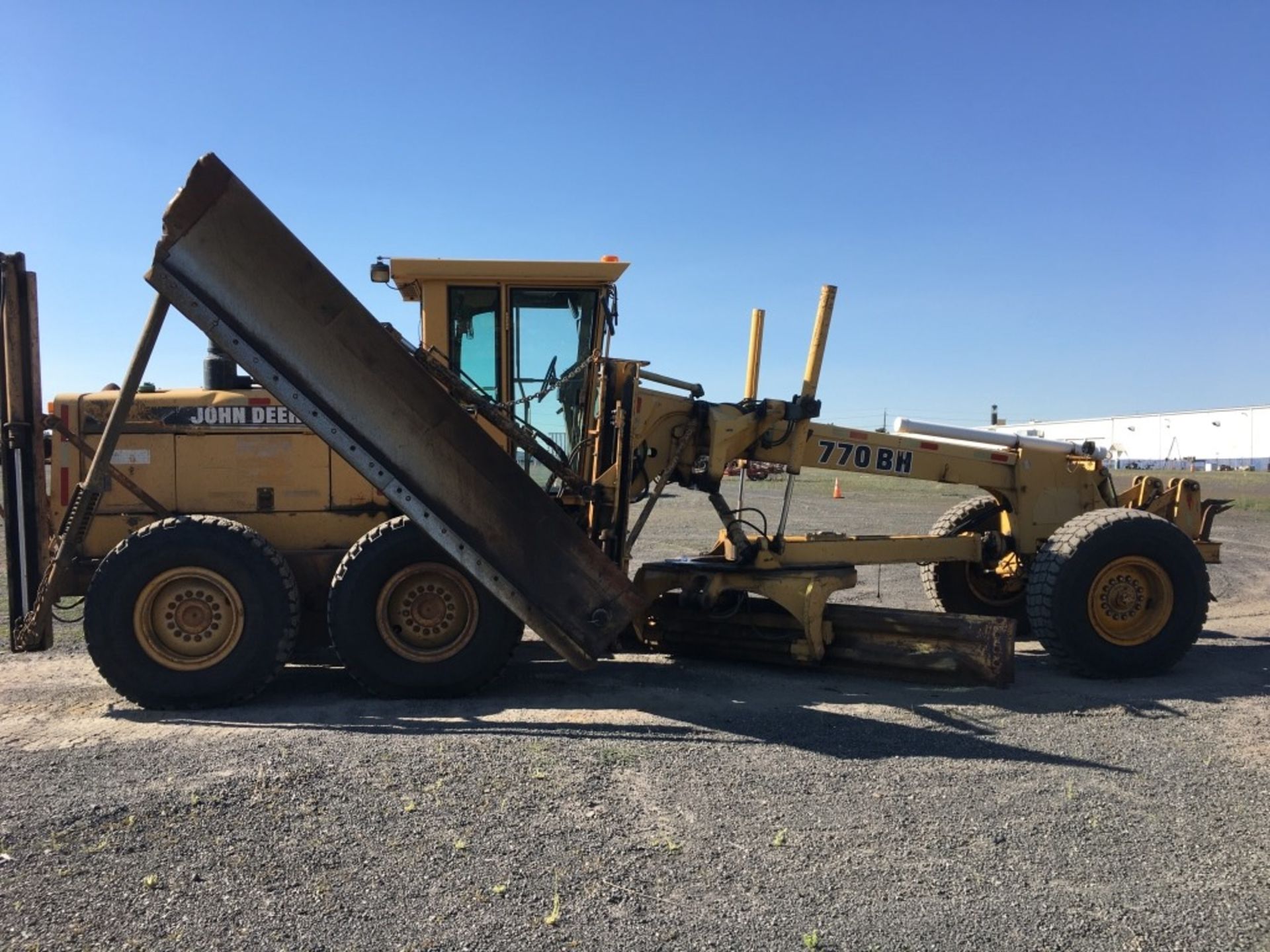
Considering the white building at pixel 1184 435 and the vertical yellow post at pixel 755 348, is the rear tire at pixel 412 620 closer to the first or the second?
the vertical yellow post at pixel 755 348

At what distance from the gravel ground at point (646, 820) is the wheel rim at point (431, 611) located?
1.28 ft

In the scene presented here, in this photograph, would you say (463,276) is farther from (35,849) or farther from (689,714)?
(35,849)

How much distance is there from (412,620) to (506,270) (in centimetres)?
249

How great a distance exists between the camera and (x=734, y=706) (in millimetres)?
6121

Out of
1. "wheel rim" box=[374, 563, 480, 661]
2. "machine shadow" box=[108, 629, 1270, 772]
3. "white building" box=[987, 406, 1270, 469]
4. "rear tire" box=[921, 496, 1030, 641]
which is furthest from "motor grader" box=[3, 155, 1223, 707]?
"white building" box=[987, 406, 1270, 469]

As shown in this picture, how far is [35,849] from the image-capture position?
3.88 metres

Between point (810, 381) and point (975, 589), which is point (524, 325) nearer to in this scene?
point (810, 381)

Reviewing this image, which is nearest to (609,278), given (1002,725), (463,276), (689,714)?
(463,276)

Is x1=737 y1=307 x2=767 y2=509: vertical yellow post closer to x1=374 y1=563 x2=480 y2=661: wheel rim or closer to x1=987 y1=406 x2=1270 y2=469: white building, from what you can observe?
x1=374 y1=563 x2=480 y2=661: wheel rim

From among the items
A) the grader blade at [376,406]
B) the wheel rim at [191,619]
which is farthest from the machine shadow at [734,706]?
the grader blade at [376,406]

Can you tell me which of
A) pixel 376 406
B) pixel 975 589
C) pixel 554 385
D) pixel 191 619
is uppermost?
pixel 554 385

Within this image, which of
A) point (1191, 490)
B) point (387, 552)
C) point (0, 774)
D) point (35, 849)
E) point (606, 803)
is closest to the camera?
point (35, 849)

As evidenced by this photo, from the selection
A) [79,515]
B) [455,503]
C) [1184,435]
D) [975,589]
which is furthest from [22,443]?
[1184,435]

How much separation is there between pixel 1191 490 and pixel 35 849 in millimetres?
8184
